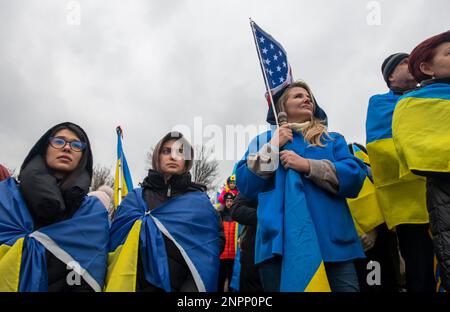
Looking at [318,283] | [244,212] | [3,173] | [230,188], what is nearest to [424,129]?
[318,283]

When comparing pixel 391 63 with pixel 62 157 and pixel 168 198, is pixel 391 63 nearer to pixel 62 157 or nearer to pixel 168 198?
pixel 168 198

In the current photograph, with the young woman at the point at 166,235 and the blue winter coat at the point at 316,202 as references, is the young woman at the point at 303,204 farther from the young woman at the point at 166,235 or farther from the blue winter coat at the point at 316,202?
the young woman at the point at 166,235

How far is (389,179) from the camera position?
115 inches

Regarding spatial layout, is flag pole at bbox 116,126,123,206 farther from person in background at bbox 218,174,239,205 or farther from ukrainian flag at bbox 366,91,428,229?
ukrainian flag at bbox 366,91,428,229

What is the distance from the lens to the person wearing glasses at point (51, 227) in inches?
98.6

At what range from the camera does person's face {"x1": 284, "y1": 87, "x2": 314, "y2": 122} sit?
2967mm

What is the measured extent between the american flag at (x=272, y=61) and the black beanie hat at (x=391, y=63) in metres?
0.97

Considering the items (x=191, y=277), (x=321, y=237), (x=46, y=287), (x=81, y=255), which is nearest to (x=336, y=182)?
(x=321, y=237)

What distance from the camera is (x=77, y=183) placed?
2.89 m

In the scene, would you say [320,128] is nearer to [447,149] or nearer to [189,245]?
[447,149]

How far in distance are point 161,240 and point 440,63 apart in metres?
2.45

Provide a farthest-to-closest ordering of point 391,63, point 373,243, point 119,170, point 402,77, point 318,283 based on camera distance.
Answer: point 119,170, point 391,63, point 402,77, point 373,243, point 318,283

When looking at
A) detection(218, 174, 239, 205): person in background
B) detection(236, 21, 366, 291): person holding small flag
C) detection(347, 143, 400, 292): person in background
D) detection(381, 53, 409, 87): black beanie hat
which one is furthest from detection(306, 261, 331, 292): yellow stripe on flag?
detection(218, 174, 239, 205): person in background

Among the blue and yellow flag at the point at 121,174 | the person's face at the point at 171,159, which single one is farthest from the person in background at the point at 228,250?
the person's face at the point at 171,159
